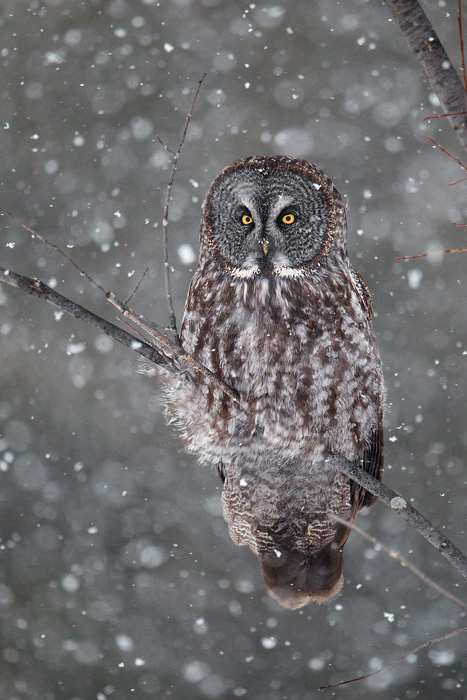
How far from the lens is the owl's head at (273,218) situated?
1.53 meters

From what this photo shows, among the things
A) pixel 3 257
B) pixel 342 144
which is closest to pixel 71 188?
pixel 3 257

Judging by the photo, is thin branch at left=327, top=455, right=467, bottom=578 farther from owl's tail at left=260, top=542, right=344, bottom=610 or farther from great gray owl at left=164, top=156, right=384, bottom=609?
owl's tail at left=260, top=542, right=344, bottom=610

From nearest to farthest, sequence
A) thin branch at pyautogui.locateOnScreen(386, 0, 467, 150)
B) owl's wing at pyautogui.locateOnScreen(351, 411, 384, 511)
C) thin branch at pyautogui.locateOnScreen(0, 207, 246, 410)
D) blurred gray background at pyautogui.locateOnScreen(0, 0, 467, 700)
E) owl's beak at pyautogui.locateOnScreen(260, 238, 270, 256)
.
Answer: thin branch at pyautogui.locateOnScreen(386, 0, 467, 150) → thin branch at pyautogui.locateOnScreen(0, 207, 246, 410) → owl's beak at pyautogui.locateOnScreen(260, 238, 270, 256) → owl's wing at pyautogui.locateOnScreen(351, 411, 384, 511) → blurred gray background at pyautogui.locateOnScreen(0, 0, 467, 700)

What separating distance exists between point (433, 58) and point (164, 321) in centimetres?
325

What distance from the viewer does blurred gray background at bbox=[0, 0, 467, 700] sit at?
3.71 m

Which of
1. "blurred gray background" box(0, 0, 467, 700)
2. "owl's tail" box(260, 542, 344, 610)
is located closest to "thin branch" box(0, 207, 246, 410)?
"owl's tail" box(260, 542, 344, 610)

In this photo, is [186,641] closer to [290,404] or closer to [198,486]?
[198,486]

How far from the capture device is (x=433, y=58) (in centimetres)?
93

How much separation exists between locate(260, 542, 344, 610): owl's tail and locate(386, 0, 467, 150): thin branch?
56.2 inches

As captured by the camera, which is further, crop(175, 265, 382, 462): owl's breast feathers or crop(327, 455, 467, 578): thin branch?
crop(175, 265, 382, 462): owl's breast feathers

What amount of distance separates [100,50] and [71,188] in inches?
36.2

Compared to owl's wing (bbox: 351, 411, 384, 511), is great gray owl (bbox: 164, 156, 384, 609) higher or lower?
higher

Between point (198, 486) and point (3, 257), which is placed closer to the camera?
point (3, 257)

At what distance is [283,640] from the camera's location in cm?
439
